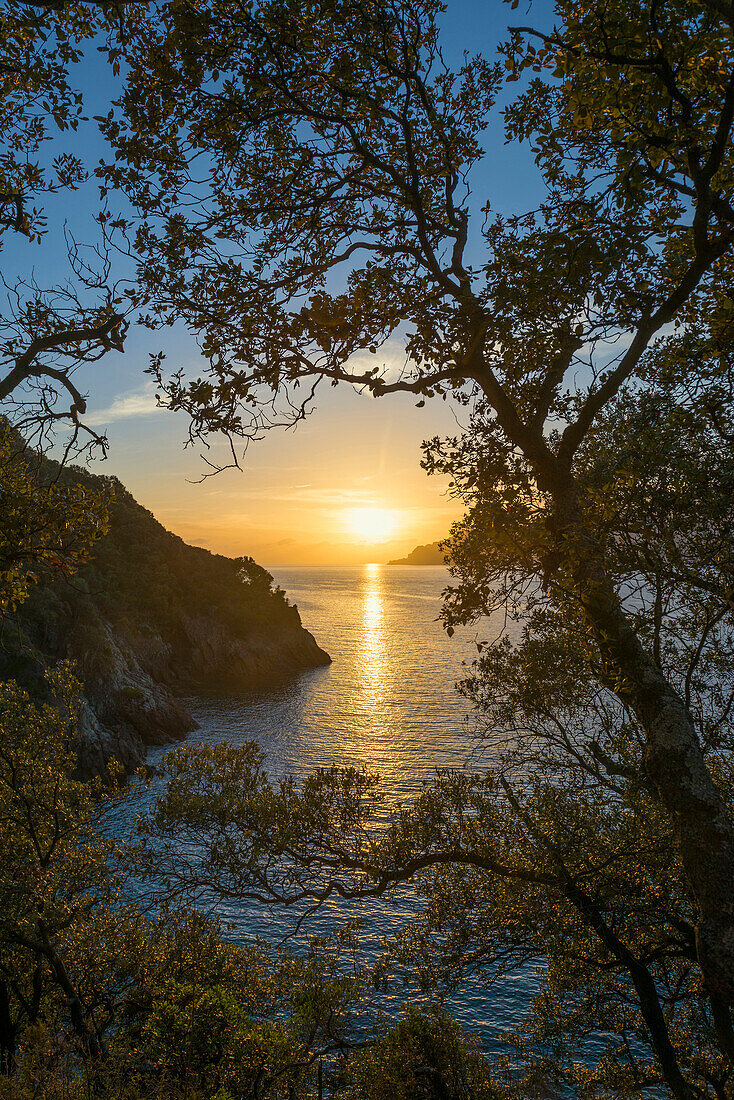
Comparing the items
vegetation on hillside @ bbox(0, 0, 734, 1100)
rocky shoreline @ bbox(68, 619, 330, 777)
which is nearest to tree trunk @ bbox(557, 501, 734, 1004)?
vegetation on hillside @ bbox(0, 0, 734, 1100)

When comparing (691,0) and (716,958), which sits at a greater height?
(691,0)

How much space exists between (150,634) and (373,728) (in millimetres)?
31615

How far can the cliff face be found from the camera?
4497cm

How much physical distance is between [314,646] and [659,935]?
76293mm

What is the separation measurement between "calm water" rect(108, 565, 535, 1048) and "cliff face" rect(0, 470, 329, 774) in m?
4.49

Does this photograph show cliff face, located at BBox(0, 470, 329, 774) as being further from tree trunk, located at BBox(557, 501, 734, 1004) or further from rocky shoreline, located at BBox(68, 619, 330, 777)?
tree trunk, located at BBox(557, 501, 734, 1004)

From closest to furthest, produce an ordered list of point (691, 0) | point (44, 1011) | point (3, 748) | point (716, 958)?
1. point (691, 0)
2. point (716, 958)
3. point (3, 748)
4. point (44, 1011)

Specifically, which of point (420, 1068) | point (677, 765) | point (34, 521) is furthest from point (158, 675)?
point (677, 765)

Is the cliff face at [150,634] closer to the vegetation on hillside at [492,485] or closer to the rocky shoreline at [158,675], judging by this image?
the rocky shoreline at [158,675]

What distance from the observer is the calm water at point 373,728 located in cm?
2575

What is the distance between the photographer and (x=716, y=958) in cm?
558

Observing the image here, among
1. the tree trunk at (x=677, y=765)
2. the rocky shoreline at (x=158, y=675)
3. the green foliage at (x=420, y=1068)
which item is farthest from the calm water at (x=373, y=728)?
the tree trunk at (x=677, y=765)

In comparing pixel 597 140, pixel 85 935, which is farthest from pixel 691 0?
pixel 85 935

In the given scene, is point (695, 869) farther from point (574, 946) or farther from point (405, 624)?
point (405, 624)
